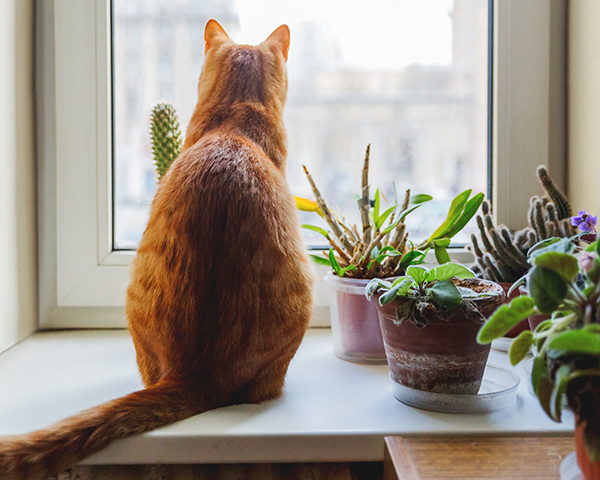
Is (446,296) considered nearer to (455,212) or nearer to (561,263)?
(561,263)

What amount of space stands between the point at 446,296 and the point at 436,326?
4cm

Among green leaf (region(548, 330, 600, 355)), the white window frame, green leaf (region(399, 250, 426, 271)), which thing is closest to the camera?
green leaf (region(548, 330, 600, 355))

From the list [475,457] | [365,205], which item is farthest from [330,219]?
[475,457]

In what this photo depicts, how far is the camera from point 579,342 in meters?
0.35

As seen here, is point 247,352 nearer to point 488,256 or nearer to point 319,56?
point 488,256

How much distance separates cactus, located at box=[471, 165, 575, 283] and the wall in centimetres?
9

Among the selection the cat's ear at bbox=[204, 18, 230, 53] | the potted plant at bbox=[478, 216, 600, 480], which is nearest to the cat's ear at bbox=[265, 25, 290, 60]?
the cat's ear at bbox=[204, 18, 230, 53]

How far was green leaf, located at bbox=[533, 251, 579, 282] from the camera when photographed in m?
0.40

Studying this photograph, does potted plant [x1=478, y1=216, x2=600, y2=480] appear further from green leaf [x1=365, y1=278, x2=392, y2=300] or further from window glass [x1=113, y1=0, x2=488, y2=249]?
window glass [x1=113, y1=0, x2=488, y2=249]

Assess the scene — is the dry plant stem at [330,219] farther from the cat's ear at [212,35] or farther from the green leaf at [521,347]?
the green leaf at [521,347]

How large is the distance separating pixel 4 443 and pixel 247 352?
245 millimetres

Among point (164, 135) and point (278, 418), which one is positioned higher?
point (164, 135)

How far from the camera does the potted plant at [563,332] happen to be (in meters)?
0.38

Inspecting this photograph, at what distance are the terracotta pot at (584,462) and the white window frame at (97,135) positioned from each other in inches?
22.7
